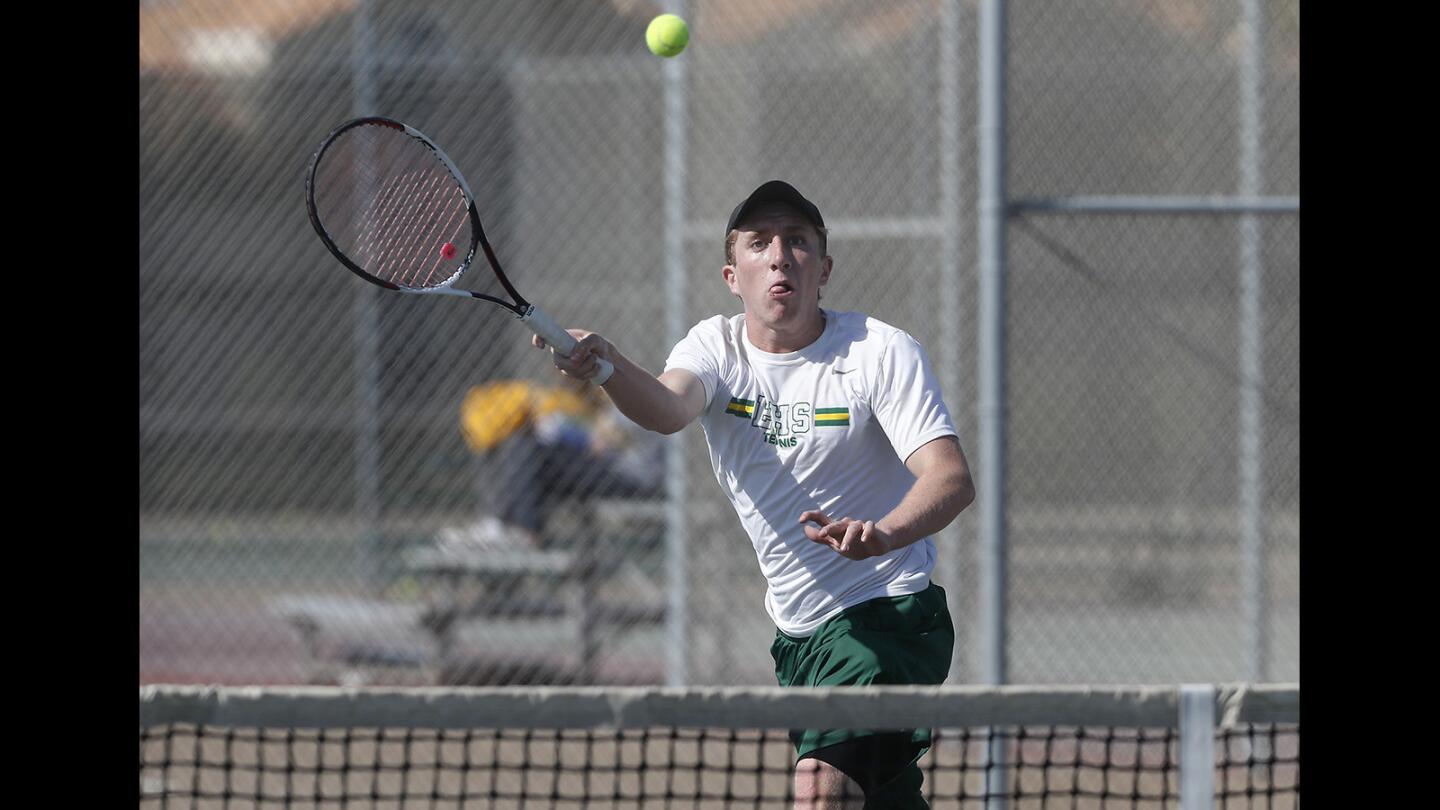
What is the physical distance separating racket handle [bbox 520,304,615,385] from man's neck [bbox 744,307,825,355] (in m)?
0.43

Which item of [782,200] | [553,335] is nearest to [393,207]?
[553,335]

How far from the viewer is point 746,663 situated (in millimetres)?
5742

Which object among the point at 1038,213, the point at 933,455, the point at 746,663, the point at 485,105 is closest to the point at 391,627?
the point at 746,663

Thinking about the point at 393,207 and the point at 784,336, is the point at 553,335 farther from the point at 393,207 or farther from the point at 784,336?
the point at 393,207

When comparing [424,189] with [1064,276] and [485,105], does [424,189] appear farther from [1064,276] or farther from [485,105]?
[485,105]

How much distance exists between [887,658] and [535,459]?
3775 millimetres

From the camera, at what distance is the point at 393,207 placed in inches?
130

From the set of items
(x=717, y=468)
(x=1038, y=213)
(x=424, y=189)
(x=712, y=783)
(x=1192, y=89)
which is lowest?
(x=712, y=783)

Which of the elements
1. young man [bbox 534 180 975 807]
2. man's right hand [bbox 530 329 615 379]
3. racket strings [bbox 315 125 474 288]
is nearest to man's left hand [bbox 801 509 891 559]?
young man [bbox 534 180 975 807]

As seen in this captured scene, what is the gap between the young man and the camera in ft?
9.82

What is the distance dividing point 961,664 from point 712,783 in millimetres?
972

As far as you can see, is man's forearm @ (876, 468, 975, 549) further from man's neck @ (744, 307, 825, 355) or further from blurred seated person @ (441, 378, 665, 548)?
blurred seated person @ (441, 378, 665, 548)

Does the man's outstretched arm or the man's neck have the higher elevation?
the man's neck

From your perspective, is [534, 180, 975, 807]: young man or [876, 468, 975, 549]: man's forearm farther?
[534, 180, 975, 807]: young man
